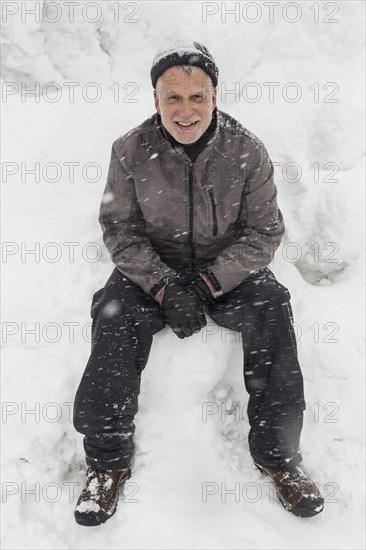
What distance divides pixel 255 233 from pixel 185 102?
85cm

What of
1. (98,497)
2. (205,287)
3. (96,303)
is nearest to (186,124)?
(205,287)

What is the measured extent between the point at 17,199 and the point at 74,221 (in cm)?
46

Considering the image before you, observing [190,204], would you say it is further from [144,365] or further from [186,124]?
[144,365]

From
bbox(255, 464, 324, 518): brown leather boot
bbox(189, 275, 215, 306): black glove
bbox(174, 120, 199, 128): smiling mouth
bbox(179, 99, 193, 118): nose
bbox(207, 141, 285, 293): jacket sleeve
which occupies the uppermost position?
bbox(179, 99, 193, 118): nose

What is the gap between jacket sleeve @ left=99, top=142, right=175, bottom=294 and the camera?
3158 millimetres

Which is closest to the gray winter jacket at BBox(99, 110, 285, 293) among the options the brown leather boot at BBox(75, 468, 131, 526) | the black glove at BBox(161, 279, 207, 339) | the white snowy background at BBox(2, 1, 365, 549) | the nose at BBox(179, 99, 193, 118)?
the black glove at BBox(161, 279, 207, 339)

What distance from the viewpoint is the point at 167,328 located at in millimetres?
3291

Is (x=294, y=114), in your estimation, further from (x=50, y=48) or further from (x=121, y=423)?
(x=121, y=423)

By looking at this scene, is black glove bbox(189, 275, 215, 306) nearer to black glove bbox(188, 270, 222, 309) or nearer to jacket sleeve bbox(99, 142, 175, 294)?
black glove bbox(188, 270, 222, 309)

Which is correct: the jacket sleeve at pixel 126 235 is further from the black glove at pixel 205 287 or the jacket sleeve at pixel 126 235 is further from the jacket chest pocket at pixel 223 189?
the jacket chest pocket at pixel 223 189

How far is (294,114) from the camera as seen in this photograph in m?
4.21

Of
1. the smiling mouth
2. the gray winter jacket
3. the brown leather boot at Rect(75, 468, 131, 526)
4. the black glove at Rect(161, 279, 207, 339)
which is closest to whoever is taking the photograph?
the brown leather boot at Rect(75, 468, 131, 526)

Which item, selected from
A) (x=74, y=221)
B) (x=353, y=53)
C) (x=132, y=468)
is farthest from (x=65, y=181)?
(x=353, y=53)

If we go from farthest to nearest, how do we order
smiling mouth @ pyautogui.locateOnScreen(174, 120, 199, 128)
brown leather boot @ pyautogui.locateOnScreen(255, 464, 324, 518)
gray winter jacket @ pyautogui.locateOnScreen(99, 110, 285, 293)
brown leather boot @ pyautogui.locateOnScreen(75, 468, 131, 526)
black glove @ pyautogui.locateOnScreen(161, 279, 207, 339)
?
gray winter jacket @ pyautogui.locateOnScreen(99, 110, 285, 293) < black glove @ pyautogui.locateOnScreen(161, 279, 207, 339) < smiling mouth @ pyautogui.locateOnScreen(174, 120, 199, 128) < brown leather boot @ pyautogui.locateOnScreen(255, 464, 324, 518) < brown leather boot @ pyautogui.locateOnScreen(75, 468, 131, 526)
